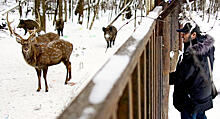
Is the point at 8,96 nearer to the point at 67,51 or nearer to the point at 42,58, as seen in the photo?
the point at 42,58

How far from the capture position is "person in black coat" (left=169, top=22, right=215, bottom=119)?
360cm

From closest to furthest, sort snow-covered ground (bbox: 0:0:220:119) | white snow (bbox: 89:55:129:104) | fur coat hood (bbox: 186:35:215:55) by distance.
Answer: white snow (bbox: 89:55:129:104)
fur coat hood (bbox: 186:35:215:55)
snow-covered ground (bbox: 0:0:220:119)

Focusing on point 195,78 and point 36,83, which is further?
point 36,83

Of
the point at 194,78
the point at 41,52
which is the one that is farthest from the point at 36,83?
the point at 194,78

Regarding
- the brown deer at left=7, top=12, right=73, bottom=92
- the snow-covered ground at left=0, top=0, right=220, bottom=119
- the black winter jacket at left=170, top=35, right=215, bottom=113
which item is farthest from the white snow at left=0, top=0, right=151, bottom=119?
the black winter jacket at left=170, top=35, right=215, bottom=113

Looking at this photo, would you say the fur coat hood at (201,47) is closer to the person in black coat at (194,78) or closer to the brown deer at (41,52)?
the person in black coat at (194,78)

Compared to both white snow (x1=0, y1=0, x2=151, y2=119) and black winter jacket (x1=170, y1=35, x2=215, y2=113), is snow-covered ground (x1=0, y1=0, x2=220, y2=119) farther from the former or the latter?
black winter jacket (x1=170, y1=35, x2=215, y2=113)

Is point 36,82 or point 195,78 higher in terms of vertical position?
point 195,78

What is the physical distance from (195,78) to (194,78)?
1 centimetres

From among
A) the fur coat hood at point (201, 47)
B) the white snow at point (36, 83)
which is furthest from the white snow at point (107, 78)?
the fur coat hood at point (201, 47)

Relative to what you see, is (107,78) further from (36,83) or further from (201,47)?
(36,83)

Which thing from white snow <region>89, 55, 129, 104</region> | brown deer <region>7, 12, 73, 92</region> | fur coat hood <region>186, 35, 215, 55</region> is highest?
white snow <region>89, 55, 129, 104</region>

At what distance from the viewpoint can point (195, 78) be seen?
3.66m

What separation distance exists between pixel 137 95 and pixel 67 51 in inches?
274
